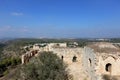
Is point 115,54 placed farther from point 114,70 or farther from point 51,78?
point 51,78

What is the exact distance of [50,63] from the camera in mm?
15203

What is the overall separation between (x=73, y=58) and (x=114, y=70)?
30.4 ft

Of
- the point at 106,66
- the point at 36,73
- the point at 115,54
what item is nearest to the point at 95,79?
the point at 106,66

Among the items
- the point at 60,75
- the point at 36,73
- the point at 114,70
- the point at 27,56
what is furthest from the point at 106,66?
the point at 27,56

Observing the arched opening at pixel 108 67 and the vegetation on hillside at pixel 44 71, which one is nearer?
the vegetation on hillside at pixel 44 71

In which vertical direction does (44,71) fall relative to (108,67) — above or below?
above

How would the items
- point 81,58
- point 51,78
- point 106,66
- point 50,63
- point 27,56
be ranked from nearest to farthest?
point 51,78 < point 50,63 < point 106,66 < point 81,58 < point 27,56

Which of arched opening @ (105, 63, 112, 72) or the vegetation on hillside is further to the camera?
arched opening @ (105, 63, 112, 72)

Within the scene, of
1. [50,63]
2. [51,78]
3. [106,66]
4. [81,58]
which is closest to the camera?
[51,78]

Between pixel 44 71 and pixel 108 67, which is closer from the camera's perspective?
pixel 44 71

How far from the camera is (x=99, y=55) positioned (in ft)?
50.1

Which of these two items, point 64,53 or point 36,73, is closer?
point 36,73

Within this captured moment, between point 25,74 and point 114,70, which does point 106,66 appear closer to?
point 114,70

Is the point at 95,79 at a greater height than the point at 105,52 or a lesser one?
lesser
